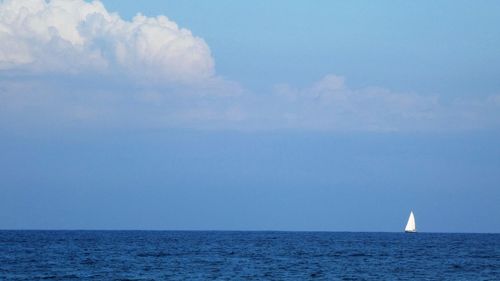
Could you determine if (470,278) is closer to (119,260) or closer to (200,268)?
(200,268)

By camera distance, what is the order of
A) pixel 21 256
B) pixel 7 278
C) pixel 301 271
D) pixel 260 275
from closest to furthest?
pixel 7 278
pixel 260 275
pixel 301 271
pixel 21 256

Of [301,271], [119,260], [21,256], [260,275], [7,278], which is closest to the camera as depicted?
[7,278]

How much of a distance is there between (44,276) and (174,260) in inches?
908

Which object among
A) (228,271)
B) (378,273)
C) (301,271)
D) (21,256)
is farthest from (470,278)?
(21,256)

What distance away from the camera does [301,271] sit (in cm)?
7575

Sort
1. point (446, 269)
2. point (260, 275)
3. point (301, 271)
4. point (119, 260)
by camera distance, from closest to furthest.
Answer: point (260, 275) → point (301, 271) → point (446, 269) → point (119, 260)

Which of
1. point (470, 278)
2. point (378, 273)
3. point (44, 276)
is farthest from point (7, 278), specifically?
point (470, 278)

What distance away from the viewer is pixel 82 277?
6744 cm

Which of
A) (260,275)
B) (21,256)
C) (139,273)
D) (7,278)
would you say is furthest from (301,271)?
(21,256)

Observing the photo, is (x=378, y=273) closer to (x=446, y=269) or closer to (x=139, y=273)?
(x=446, y=269)

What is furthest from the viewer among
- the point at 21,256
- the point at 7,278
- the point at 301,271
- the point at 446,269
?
the point at 21,256

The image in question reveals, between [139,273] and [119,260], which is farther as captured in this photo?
[119,260]

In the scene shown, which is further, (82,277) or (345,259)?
(345,259)

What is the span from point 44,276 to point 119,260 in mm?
20551
